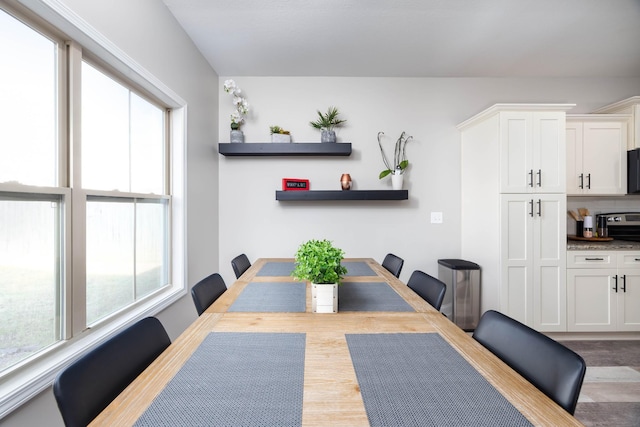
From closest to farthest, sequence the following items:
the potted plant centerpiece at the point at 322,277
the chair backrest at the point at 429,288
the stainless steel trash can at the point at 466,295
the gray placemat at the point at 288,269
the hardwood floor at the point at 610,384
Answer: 1. the potted plant centerpiece at the point at 322,277
2. the chair backrest at the point at 429,288
3. the hardwood floor at the point at 610,384
4. the gray placemat at the point at 288,269
5. the stainless steel trash can at the point at 466,295

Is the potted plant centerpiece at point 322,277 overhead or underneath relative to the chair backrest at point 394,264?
overhead

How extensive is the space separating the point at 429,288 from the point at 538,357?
755mm

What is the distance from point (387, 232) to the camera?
10.6 ft

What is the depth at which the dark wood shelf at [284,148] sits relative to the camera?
301 centimetres

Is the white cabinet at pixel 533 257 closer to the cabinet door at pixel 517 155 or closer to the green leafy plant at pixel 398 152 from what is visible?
the cabinet door at pixel 517 155

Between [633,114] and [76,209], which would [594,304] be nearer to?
[633,114]

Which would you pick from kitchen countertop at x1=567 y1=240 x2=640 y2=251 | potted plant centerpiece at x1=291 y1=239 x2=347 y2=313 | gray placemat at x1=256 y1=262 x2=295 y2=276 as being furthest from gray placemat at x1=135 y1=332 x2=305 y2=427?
kitchen countertop at x1=567 y1=240 x2=640 y2=251

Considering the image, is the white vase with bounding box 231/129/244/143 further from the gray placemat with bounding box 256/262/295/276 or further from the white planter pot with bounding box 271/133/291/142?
the gray placemat with bounding box 256/262/295/276

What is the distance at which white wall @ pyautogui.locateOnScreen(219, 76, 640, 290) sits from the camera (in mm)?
3217

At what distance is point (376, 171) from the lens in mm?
3240

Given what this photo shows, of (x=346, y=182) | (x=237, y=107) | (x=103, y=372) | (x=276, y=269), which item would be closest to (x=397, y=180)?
(x=346, y=182)

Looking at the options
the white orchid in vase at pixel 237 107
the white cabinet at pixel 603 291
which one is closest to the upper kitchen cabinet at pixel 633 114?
the white cabinet at pixel 603 291

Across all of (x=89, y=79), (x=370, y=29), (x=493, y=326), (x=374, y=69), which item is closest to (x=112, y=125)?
(x=89, y=79)

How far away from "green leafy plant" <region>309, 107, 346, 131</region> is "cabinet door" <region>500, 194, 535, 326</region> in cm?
180
